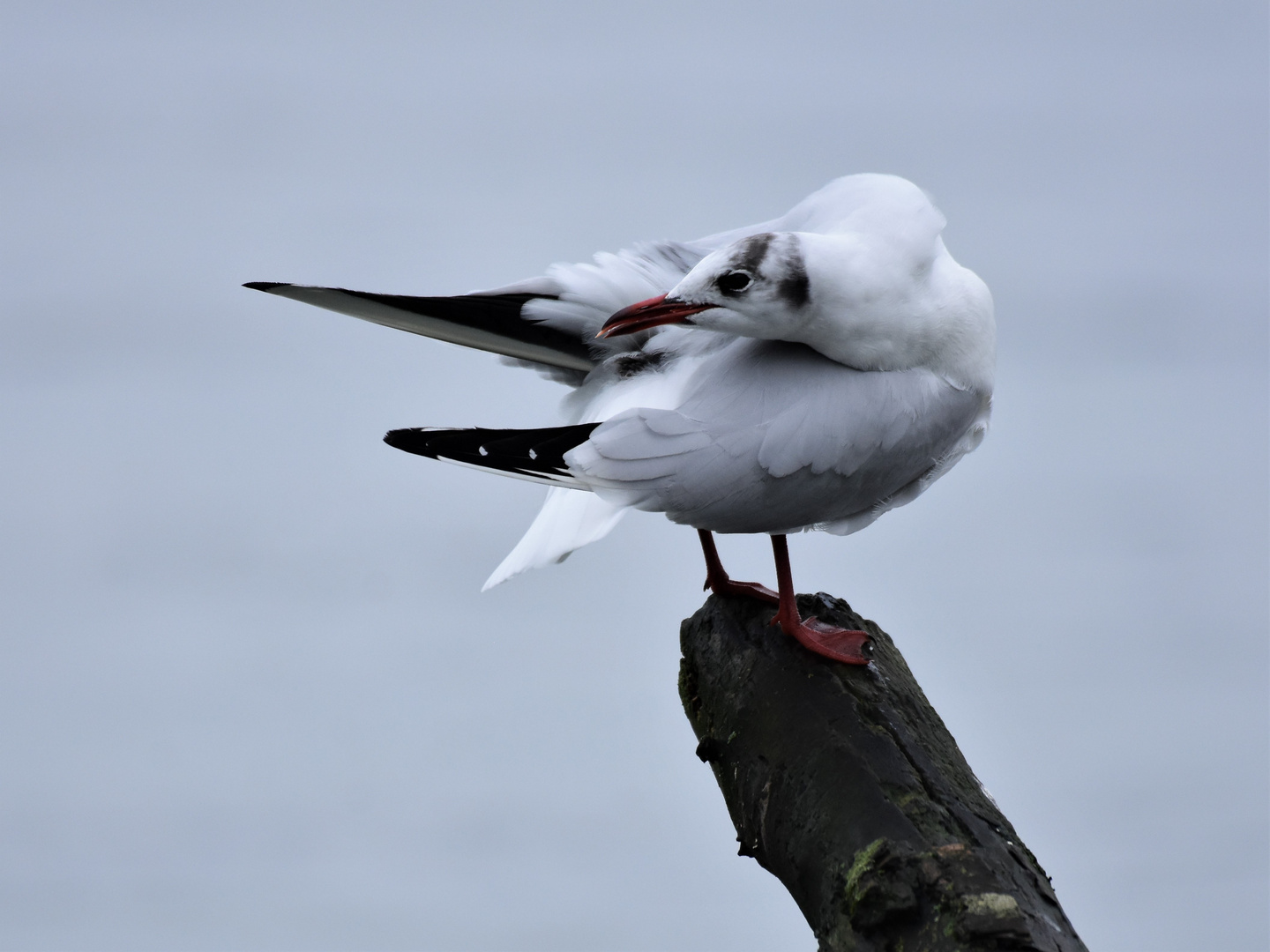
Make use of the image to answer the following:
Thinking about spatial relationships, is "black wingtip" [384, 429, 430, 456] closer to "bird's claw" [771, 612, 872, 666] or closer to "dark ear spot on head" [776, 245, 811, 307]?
"dark ear spot on head" [776, 245, 811, 307]

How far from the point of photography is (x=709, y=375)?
8.97 feet

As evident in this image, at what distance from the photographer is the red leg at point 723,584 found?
325cm

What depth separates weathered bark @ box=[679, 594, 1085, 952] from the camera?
2.27 meters

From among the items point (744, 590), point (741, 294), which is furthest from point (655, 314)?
point (744, 590)

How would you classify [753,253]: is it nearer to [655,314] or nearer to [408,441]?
[655,314]

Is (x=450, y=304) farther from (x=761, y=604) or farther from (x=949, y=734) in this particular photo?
(x=949, y=734)

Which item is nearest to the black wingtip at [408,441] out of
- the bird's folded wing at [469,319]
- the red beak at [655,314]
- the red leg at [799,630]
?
the bird's folded wing at [469,319]

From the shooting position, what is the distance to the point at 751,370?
106 inches

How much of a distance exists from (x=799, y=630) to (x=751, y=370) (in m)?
0.66

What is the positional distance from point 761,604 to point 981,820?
3.02ft

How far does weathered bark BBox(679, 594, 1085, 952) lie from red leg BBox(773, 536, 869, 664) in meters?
0.03

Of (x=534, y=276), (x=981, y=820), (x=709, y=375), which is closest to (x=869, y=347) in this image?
(x=709, y=375)

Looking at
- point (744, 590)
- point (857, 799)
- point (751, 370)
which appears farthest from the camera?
point (744, 590)

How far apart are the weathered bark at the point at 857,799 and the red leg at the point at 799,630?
34mm
